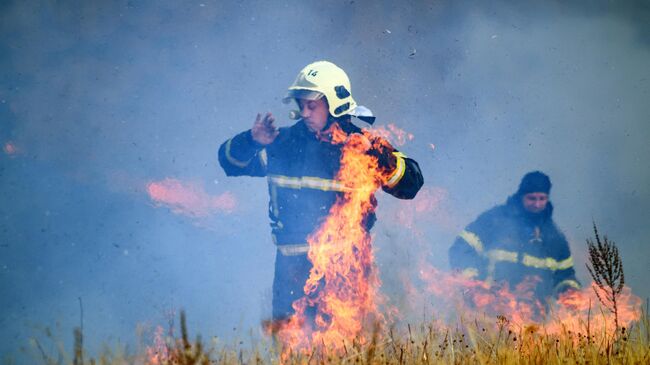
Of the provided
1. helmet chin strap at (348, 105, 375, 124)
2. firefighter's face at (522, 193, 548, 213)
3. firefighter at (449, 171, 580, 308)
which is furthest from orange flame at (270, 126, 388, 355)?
firefighter's face at (522, 193, 548, 213)

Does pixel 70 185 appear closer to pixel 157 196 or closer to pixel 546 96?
pixel 157 196

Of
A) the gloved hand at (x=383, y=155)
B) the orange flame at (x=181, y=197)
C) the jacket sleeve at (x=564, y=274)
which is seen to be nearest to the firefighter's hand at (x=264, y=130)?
the gloved hand at (x=383, y=155)

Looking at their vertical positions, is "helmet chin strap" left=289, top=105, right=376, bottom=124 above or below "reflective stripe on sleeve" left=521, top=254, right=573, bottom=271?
above

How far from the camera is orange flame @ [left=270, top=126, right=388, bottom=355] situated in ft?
18.1

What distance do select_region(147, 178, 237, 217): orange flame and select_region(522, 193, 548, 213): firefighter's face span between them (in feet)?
13.0

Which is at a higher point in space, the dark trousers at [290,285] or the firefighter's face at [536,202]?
the firefighter's face at [536,202]

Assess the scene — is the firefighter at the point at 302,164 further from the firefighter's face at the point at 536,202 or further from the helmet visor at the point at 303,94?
the firefighter's face at the point at 536,202

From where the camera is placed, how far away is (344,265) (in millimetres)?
5633

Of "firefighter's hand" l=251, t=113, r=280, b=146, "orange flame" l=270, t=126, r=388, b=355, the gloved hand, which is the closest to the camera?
"orange flame" l=270, t=126, r=388, b=355

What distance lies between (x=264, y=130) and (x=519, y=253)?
347 cm

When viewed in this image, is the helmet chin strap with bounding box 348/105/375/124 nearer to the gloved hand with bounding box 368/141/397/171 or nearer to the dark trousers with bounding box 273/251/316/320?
the gloved hand with bounding box 368/141/397/171

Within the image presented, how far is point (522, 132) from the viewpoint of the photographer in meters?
9.23

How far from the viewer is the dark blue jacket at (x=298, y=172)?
5.65 m

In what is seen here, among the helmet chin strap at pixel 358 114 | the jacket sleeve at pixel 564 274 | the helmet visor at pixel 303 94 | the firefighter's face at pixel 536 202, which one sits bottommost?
the jacket sleeve at pixel 564 274
